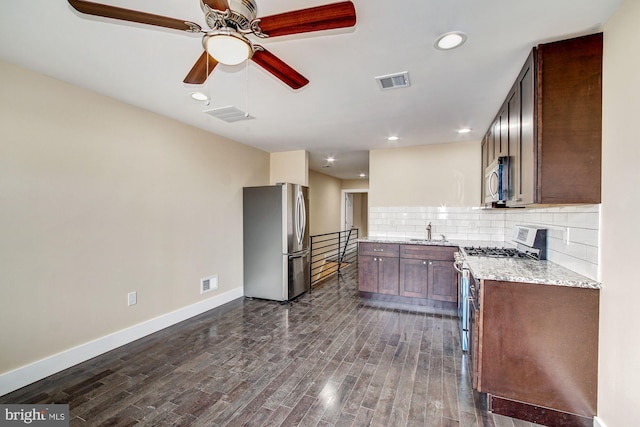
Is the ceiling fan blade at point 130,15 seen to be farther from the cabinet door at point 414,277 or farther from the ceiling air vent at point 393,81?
the cabinet door at point 414,277

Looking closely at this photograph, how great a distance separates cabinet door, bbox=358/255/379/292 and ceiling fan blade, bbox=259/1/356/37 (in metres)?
3.49

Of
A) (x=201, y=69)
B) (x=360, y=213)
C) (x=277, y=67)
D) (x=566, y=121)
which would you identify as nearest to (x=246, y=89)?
(x=201, y=69)

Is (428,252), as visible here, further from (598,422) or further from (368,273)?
(598,422)

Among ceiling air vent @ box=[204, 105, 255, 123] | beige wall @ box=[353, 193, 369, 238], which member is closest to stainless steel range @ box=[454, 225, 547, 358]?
ceiling air vent @ box=[204, 105, 255, 123]

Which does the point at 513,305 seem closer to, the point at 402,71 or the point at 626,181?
the point at 626,181

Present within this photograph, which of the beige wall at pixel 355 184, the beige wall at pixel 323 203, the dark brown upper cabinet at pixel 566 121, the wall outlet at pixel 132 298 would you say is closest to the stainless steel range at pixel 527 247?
the dark brown upper cabinet at pixel 566 121

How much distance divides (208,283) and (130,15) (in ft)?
11.0

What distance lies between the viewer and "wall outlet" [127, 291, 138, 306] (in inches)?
116

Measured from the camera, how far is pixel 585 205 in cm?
187

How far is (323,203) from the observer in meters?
8.19

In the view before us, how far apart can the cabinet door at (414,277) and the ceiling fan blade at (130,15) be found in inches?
146

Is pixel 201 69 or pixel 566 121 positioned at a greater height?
pixel 201 69

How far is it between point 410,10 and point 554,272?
2038 millimetres

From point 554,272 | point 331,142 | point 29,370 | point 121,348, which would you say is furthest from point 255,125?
point 554,272
